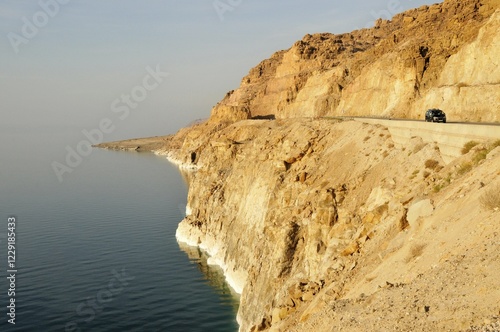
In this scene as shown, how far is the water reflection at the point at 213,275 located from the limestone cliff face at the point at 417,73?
25565mm

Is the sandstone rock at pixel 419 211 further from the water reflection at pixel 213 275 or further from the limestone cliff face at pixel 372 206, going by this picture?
the water reflection at pixel 213 275

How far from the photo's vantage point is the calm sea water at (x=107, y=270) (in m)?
37.3

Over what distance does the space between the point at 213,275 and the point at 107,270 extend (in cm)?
1063

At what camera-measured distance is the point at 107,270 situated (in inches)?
1914

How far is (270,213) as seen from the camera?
A: 4066 cm

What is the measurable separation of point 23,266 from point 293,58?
10731 centimetres

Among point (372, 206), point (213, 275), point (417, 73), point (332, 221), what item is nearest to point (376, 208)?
point (372, 206)

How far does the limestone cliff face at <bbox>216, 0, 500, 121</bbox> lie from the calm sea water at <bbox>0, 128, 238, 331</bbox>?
2777 cm

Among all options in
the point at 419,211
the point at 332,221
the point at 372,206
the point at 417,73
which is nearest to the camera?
the point at 419,211

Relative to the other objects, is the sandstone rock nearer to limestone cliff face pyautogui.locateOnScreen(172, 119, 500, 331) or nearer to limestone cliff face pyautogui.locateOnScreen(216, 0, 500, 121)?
limestone cliff face pyautogui.locateOnScreen(172, 119, 500, 331)

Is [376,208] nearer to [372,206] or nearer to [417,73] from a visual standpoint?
[372,206]

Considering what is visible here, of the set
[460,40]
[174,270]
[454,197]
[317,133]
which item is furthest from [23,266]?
[460,40]

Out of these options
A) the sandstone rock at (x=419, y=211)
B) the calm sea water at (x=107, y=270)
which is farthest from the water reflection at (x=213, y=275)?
the sandstone rock at (x=419, y=211)

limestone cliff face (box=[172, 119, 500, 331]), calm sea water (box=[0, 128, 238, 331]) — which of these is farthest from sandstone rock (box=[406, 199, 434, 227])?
calm sea water (box=[0, 128, 238, 331])
